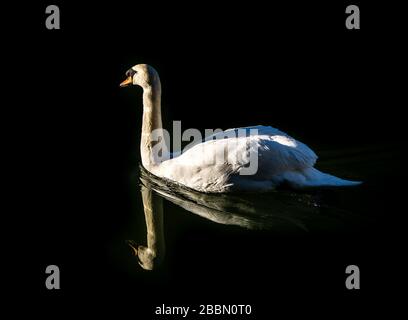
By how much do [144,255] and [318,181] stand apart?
205cm

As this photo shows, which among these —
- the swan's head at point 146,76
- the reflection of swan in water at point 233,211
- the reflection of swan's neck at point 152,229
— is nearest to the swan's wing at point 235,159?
the reflection of swan in water at point 233,211

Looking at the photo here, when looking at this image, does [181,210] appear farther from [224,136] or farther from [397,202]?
[397,202]

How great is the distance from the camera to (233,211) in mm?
7414

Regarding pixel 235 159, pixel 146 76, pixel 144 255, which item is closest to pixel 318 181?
pixel 235 159

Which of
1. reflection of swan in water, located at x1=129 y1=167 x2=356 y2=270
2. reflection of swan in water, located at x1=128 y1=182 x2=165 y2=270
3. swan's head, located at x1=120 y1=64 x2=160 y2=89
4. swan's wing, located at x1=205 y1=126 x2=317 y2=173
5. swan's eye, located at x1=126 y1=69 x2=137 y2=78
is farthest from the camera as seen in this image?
swan's eye, located at x1=126 y1=69 x2=137 y2=78

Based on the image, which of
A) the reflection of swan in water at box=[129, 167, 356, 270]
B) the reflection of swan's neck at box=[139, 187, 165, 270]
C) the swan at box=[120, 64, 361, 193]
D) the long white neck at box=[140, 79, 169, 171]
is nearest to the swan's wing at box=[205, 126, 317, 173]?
the swan at box=[120, 64, 361, 193]

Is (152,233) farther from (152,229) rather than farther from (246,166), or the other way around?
(246,166)

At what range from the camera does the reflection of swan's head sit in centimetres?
664

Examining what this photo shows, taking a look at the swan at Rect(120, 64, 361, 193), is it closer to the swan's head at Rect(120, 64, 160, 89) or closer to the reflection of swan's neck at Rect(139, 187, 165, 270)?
the reflection of swan's neck at Rect(139, 187, 165, 270)

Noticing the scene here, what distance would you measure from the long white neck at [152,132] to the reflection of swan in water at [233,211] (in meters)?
0.38

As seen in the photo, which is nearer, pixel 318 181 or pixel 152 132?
pixel 318 181

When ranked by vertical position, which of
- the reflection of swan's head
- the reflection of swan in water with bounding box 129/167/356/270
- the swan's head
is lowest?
the reflection of swan's head

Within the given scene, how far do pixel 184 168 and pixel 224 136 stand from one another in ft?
1.90

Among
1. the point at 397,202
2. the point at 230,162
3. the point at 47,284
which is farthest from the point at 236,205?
the point at 47,284
